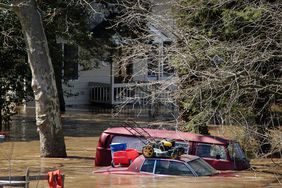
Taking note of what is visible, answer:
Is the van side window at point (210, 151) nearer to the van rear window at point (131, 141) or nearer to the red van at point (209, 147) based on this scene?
the red van at point (209, 147)

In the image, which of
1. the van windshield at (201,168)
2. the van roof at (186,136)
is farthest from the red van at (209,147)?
the van windshield at (201,168)

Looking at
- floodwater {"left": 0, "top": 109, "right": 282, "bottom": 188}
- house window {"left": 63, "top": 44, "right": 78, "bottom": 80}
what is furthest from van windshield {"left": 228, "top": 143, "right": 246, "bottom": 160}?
house window {"left": 63, "top": 44, "right": 78, "bottom": 80}

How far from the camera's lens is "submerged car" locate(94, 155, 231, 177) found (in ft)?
48.4

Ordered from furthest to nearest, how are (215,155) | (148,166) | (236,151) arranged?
(215,155) → (236,151) → (148,166)

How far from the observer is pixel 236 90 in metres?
12.2

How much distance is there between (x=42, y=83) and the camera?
65.8 feet

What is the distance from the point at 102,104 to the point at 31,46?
17.0 m

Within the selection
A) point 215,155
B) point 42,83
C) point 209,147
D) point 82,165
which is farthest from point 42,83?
point 215,155

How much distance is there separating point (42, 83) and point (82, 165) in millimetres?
3211

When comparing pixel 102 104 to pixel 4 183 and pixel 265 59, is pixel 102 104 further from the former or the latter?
pixel 4 183

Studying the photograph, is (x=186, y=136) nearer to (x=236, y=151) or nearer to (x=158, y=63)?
(x=236, y=151)

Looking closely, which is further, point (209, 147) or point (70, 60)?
point (70, 60)

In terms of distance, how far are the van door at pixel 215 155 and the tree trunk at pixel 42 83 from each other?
496 centimetres

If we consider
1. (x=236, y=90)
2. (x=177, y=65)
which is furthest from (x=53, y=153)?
(x=236, y=90)
